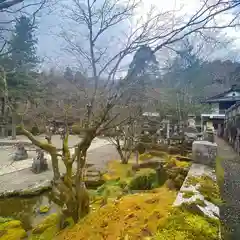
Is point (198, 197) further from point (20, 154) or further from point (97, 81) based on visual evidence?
point (20, 154)

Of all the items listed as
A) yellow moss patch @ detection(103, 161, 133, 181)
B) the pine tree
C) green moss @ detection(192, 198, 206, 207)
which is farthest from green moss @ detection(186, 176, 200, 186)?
yellow moss patch @ detection(103, 161, 133, 181)

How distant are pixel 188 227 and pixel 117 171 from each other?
7.90 metres

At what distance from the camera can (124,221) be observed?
11.1 ft

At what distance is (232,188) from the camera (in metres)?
5.48

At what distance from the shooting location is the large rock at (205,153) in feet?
16.7

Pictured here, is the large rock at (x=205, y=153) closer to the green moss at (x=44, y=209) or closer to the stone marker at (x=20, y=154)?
the green moss at (x=44, y=209)

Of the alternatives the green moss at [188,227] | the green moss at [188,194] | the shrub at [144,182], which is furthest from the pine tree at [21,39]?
the shrub at [144,182]

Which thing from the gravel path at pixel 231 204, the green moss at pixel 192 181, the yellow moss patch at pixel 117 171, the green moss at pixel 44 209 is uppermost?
the green moss at pixel 192 181

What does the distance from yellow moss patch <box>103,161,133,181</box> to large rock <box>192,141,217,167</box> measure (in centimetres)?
406

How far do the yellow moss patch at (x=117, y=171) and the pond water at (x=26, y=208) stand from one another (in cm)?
239

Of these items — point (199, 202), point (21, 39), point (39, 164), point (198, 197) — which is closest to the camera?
point (199, 202)

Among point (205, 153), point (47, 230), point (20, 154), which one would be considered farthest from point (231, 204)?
point (20, 154)

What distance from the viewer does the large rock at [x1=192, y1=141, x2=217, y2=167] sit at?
200 inches

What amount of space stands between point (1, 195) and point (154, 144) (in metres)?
9.18
